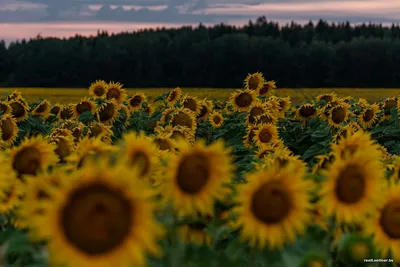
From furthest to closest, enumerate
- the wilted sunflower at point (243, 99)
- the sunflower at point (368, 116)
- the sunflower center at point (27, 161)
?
the wilted sunflower at point (243, 99)
the sunflower at point (368, 116)
the sunflower center at point (27, 161)

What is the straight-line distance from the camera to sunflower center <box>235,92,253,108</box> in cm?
952

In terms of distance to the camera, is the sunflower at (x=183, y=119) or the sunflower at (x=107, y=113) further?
the sunflower at (x=107, y=113)

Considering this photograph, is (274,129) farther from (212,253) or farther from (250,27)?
(250,27)

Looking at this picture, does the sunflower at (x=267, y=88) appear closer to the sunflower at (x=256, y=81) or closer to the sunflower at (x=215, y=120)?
the sunflower at (x=256, y=81)

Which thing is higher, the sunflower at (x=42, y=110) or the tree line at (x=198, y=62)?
the tree line at (x=198, y=62)

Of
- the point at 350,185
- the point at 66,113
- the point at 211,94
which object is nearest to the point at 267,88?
the point at 66,113

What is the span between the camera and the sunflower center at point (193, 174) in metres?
2.54

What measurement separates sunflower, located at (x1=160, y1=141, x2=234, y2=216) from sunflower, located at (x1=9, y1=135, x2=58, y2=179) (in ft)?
2.81

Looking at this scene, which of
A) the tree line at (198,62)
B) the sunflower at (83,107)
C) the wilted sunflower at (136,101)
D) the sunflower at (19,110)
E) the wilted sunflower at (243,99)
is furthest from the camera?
the tree line at (198,62)

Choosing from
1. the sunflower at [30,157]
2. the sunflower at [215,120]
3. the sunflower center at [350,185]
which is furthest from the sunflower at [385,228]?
the sunflower at [215,120]

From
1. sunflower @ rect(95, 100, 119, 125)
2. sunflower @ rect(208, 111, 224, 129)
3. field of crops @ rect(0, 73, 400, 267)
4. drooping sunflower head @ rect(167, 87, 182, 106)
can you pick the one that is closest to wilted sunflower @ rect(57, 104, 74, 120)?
sunflower @ rect(95, 100, 119, 125)

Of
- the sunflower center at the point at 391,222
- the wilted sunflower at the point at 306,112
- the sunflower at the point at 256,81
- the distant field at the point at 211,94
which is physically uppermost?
the sunflower at the point at 256,81

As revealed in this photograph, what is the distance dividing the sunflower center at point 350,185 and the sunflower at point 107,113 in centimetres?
562

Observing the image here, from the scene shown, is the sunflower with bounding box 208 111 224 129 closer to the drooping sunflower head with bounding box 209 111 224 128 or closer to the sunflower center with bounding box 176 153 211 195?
the drooping sunflower head with bounding box 209 111 224 128
